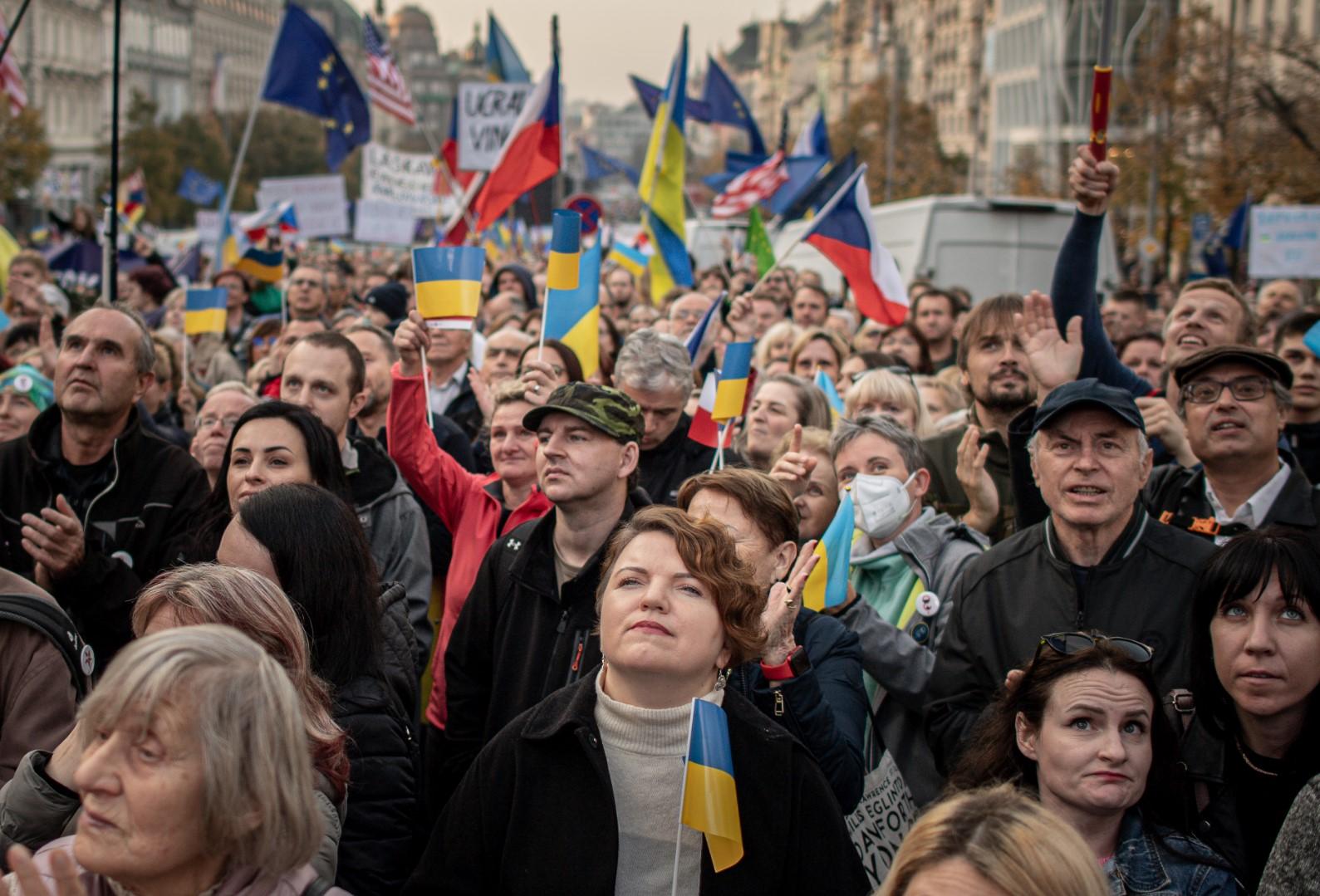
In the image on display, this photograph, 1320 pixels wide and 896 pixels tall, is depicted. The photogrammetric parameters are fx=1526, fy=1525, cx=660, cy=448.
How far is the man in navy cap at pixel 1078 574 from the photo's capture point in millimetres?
4090

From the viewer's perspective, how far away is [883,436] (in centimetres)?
527

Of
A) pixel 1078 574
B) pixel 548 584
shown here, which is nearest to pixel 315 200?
pixel 548 584

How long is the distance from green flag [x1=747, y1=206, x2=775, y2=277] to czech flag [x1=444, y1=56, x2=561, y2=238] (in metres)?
1.77

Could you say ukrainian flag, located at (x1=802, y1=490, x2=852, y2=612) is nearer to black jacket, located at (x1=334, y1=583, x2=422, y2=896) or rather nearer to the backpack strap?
black jacket, located at (x1=334, y1=583, x2=422, y2=896)

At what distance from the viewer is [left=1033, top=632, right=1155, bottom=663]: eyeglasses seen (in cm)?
360

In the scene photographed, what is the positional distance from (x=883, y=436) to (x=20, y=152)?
37.6 metres

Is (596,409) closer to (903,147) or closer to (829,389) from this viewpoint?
(829,389)

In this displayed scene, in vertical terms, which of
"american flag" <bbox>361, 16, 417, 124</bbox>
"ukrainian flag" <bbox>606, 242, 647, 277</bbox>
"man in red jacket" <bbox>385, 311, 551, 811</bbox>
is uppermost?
"american flag" <bbox>361, 16, 417, 124</bbox>

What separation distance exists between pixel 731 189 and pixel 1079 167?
1145cm

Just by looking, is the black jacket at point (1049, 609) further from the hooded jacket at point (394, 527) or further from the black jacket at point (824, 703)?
the hooded jacket at point (394, 527)

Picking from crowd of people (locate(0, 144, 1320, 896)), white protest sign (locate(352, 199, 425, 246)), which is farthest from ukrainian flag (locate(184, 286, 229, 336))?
white protest sign (locate(352, 199, 425, 246))

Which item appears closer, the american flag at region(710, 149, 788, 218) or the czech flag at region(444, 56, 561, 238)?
the czech flag at region(444, 56, 561, 238)

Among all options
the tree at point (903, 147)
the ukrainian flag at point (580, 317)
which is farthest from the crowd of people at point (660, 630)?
the tree at point (903, 147)

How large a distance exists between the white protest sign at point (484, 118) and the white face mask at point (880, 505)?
404 inches
